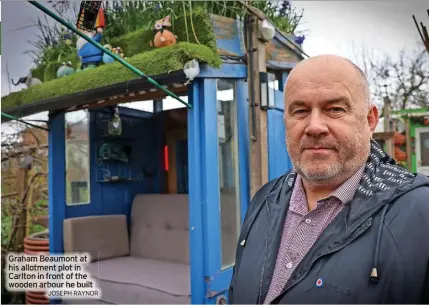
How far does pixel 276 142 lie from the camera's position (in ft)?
11.5

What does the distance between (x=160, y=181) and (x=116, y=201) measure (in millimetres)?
646

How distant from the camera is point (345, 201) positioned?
1.21 meters

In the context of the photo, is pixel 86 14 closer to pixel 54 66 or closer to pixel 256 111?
pixel 256 111

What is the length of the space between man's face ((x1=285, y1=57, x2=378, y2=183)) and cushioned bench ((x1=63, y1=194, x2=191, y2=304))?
229 centimetres

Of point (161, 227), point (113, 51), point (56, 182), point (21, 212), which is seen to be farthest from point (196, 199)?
point (21, 212)

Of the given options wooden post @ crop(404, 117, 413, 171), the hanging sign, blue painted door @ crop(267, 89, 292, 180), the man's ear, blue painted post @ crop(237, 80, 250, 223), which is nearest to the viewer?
the man's ear

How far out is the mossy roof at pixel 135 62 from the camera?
283cm

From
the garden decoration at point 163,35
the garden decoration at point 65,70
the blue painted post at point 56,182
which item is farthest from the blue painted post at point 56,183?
the garden decoration at point 163,35

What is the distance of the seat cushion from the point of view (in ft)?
10.6

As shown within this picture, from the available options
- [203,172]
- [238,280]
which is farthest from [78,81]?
[238,280]

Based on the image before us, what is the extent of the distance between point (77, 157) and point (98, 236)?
93cm

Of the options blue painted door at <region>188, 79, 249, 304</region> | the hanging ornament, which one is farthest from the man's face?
the hanging ornament

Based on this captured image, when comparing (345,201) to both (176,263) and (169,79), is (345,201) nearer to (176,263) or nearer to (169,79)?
(169,79)

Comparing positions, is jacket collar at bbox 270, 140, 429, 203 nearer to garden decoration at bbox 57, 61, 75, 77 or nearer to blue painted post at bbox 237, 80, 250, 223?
blue painted post at bbox 237, 80, 250, 223
